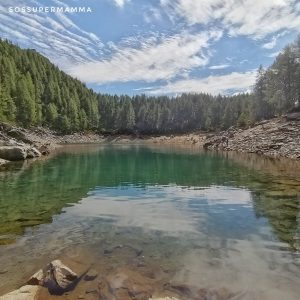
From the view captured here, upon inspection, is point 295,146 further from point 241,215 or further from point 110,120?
point 110,120

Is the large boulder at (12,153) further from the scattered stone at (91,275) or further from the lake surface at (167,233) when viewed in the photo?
the scattered stone at (91,275)

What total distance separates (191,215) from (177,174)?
60.3ft

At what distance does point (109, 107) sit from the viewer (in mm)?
199000

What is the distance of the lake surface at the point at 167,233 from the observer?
11.0 metres

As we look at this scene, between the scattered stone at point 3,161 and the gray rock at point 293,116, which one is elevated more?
the gray rock at point 293,116

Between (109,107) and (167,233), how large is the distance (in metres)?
187

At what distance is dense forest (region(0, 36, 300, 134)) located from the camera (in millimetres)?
93938

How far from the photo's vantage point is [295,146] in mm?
57188

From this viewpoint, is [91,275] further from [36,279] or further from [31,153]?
[31,153]

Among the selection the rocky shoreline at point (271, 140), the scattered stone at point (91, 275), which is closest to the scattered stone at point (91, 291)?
the scattered stone at point (91, 275)

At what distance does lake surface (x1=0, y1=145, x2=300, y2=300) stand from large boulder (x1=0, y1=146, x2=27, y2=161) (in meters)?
23.9

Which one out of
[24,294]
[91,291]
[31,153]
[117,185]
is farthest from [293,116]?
[24,294]

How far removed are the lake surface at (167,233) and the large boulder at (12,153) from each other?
78.4 ft

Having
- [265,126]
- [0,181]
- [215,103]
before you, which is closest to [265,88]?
[265,126]
